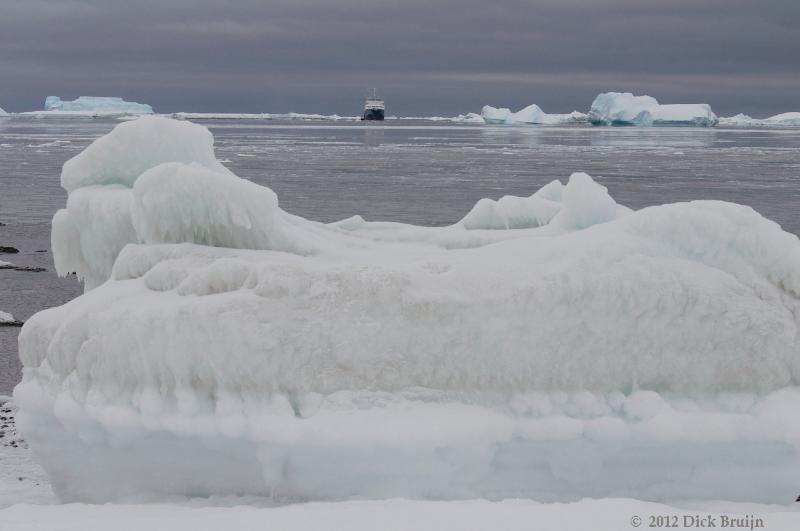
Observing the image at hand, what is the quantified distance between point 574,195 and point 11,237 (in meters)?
12.9

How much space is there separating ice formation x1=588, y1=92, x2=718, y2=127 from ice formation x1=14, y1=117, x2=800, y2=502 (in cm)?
9203

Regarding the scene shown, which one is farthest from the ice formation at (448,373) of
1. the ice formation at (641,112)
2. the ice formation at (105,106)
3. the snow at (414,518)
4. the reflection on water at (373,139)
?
→ the ice formation at (105,106)

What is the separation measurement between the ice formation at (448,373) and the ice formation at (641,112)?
302 ft

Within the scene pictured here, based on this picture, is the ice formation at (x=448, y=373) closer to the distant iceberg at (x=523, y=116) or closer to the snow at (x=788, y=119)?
the distant iceberg at (x=523, y=116)

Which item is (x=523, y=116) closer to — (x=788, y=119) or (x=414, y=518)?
(x=788, y=119)

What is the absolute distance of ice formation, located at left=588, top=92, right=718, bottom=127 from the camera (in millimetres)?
95938

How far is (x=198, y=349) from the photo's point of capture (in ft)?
17.3

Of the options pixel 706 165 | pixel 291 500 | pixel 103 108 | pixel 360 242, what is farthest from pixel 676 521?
pixel 103 108

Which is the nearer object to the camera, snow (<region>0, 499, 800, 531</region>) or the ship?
snow (<region>0, 499, 800, 531</region>)

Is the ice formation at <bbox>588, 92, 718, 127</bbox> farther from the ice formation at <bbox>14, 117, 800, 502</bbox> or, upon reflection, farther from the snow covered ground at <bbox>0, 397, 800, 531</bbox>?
the snow covered ground at <bbox>0, 397, 800, 531</bbox>

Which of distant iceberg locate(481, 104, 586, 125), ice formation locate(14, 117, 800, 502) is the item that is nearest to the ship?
distant iceberg locate(481, 104, 586, 125)

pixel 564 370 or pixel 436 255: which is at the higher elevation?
pixel 436 255

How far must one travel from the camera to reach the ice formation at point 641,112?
95.9m

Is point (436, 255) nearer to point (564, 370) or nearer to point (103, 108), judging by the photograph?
point (564, 370)
